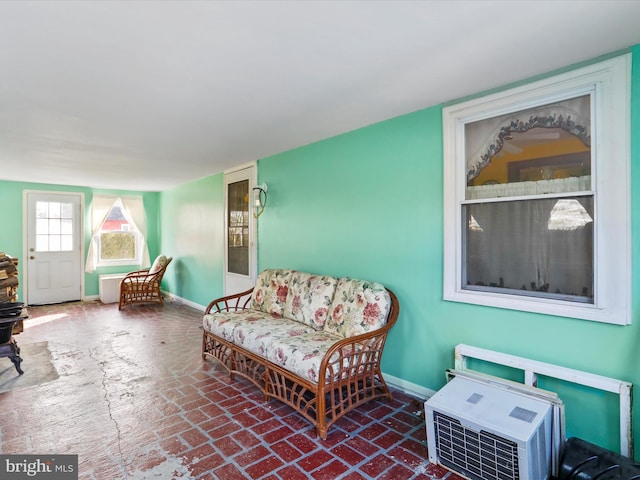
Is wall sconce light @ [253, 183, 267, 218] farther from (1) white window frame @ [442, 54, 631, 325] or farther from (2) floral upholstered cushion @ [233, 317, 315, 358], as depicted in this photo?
(1) white window frame @ [442, 54, 631, 325]

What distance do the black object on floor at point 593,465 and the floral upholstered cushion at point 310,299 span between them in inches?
72.3

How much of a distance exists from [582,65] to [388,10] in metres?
1.31

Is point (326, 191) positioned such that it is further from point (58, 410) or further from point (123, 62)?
point (58, 410)

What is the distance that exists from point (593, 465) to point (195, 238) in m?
5.86

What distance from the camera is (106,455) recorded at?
204 centimetres

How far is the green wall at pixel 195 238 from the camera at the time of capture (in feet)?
17.9

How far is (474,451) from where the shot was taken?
1.80m

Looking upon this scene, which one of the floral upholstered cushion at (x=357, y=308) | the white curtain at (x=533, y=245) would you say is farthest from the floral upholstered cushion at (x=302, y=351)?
the white curtain at (x=533, y=245)

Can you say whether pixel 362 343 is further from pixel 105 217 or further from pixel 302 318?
pixel 105 217

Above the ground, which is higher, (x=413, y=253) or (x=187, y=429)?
(x=413, y=253)

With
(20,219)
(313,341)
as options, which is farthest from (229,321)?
(20,219)

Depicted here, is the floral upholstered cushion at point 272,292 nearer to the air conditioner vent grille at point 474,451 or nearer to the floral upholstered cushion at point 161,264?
the air conditioner vent grille at point 474,451

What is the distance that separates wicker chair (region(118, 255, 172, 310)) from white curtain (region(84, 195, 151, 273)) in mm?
825

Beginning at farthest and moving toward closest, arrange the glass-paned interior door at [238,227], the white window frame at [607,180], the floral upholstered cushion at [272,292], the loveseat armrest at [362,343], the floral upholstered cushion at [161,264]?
the floral upholstered cushion at [161,264] → the glass-paned interior door at [238,227] → the floral upholstered cushion at [272,292] → the loveseat armrest at [362,343] → the white window frame at [607,180]
